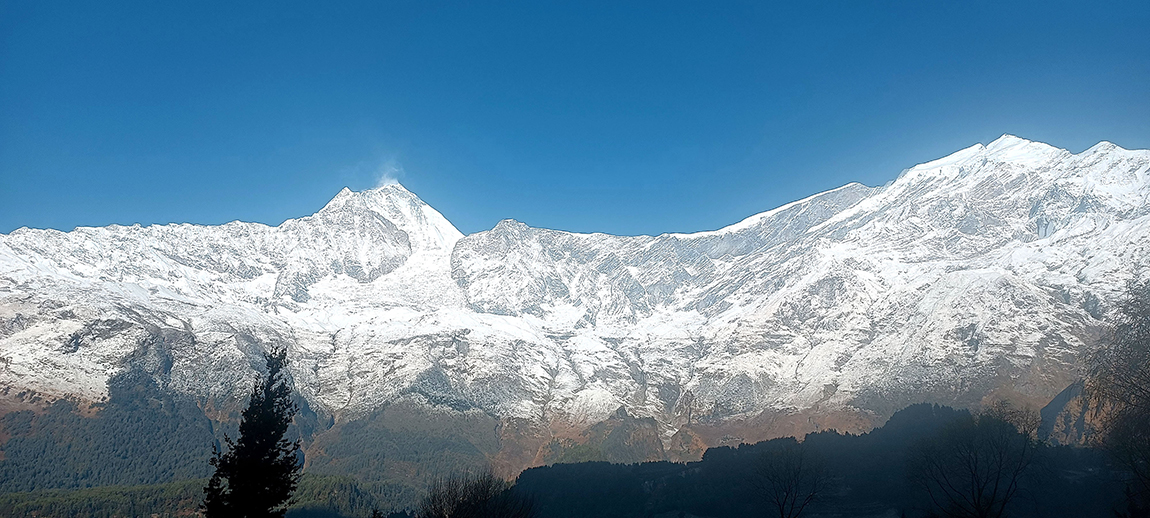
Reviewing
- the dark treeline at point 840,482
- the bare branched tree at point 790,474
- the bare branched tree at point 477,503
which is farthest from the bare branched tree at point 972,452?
the bare branched tree at point 477,503

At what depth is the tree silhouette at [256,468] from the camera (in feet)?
120

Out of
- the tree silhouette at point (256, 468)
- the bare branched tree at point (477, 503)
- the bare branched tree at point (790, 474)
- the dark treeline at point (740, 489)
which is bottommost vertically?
the dark treeline at point (740, 489)

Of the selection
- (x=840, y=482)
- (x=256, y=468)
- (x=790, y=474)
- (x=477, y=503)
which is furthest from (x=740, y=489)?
(x=256, y=468)

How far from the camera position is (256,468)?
37719mm

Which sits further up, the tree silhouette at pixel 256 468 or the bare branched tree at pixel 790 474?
the tree silhouette at pixel 256 468

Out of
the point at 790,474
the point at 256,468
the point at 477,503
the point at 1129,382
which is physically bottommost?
the point at 790,474

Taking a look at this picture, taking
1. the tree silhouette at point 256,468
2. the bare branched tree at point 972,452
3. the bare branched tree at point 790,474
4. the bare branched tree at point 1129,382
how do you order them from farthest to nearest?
the bare branched tree at point 790,474, the bare branched tree at point 972,452, the bare branched tree at point 1129,382, the tree silhouette at point 256,468

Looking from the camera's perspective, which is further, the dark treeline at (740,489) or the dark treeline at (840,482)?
the dark treeline at (740,489)

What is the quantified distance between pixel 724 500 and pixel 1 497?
675 ft

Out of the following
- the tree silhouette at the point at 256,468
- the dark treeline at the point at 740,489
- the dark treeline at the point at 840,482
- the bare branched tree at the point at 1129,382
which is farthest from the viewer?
the dark treeline at the point at 740,489

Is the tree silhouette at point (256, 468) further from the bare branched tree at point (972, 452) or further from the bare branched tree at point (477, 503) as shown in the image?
the bare branched tree at point (972, 452)

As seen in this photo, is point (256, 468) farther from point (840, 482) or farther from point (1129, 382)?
point (840, 482)

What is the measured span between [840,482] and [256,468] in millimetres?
133986

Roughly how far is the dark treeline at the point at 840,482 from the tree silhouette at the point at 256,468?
208ft
